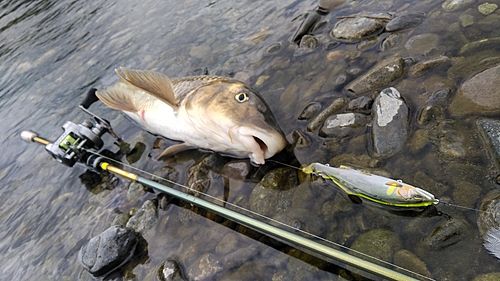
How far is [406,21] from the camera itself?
480 centimetres

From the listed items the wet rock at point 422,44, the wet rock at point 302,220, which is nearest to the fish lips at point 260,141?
the wet rock at point 302,220

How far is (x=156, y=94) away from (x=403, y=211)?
2.95m

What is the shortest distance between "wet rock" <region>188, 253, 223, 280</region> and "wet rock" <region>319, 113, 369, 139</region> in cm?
177

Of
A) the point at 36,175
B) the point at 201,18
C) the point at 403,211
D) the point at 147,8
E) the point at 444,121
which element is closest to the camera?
the point at 403,211

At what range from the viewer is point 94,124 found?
5.02 meters

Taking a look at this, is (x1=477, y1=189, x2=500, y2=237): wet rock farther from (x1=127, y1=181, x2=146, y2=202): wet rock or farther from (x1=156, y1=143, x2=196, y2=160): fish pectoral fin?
(x1=127, y1=181, x2=146, y2=202): wet rock

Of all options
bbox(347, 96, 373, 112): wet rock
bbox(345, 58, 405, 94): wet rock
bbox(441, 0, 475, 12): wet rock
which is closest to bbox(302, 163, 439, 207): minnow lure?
bbox(347, 96, 373, 112): wet rock

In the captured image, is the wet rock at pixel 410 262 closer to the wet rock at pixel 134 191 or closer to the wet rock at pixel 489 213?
the wet rock at pixel 489 213

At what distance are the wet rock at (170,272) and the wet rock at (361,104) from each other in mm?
2521

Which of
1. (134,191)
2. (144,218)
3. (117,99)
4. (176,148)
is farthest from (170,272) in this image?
(117,99)

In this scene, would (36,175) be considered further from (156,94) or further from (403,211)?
(403,211)

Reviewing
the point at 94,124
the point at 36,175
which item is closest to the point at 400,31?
the point at 94,124

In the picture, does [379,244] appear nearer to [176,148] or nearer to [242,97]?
[242,97]

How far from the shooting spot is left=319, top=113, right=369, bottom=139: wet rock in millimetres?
3668
